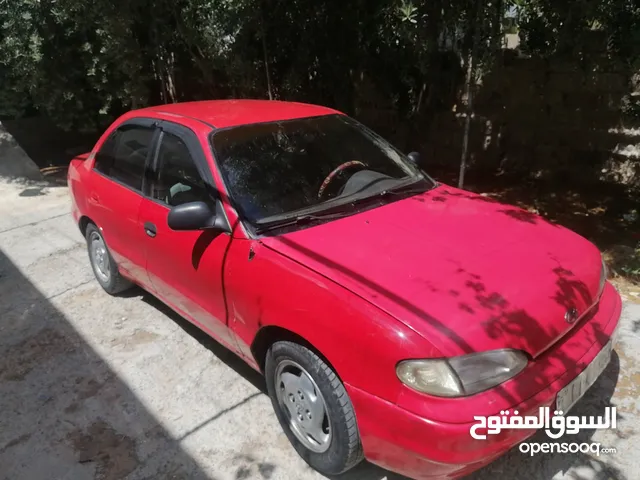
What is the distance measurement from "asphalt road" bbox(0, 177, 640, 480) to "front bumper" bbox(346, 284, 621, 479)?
52 cm

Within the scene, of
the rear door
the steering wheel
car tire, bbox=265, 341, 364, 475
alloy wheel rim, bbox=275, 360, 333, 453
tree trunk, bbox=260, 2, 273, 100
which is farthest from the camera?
tree trunk, bbox=260, 2, 273, 100

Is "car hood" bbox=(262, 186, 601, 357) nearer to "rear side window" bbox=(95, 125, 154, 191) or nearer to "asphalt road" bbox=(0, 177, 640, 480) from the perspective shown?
"asphalt road" bbox=(0, 177, 640, 480)

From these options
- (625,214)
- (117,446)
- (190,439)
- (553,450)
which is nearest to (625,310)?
(553,450)

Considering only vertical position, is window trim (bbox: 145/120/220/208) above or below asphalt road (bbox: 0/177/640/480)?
above

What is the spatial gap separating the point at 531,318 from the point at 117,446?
7.34 feet

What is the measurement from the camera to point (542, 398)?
82.7 inches

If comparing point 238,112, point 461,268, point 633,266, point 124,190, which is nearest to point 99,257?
point 124,190

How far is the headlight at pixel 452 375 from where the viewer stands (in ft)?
6.61

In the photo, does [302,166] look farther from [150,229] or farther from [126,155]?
[126,155]

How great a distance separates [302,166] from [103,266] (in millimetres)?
2296

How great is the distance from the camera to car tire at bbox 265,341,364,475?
2283 millimetres

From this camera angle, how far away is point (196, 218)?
2.73m

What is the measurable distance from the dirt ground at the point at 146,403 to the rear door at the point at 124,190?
0.54 meters

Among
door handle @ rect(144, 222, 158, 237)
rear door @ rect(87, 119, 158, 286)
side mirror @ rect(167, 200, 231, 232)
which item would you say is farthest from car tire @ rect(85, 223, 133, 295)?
side mirror @ rect(167, 200, 231, 232)
